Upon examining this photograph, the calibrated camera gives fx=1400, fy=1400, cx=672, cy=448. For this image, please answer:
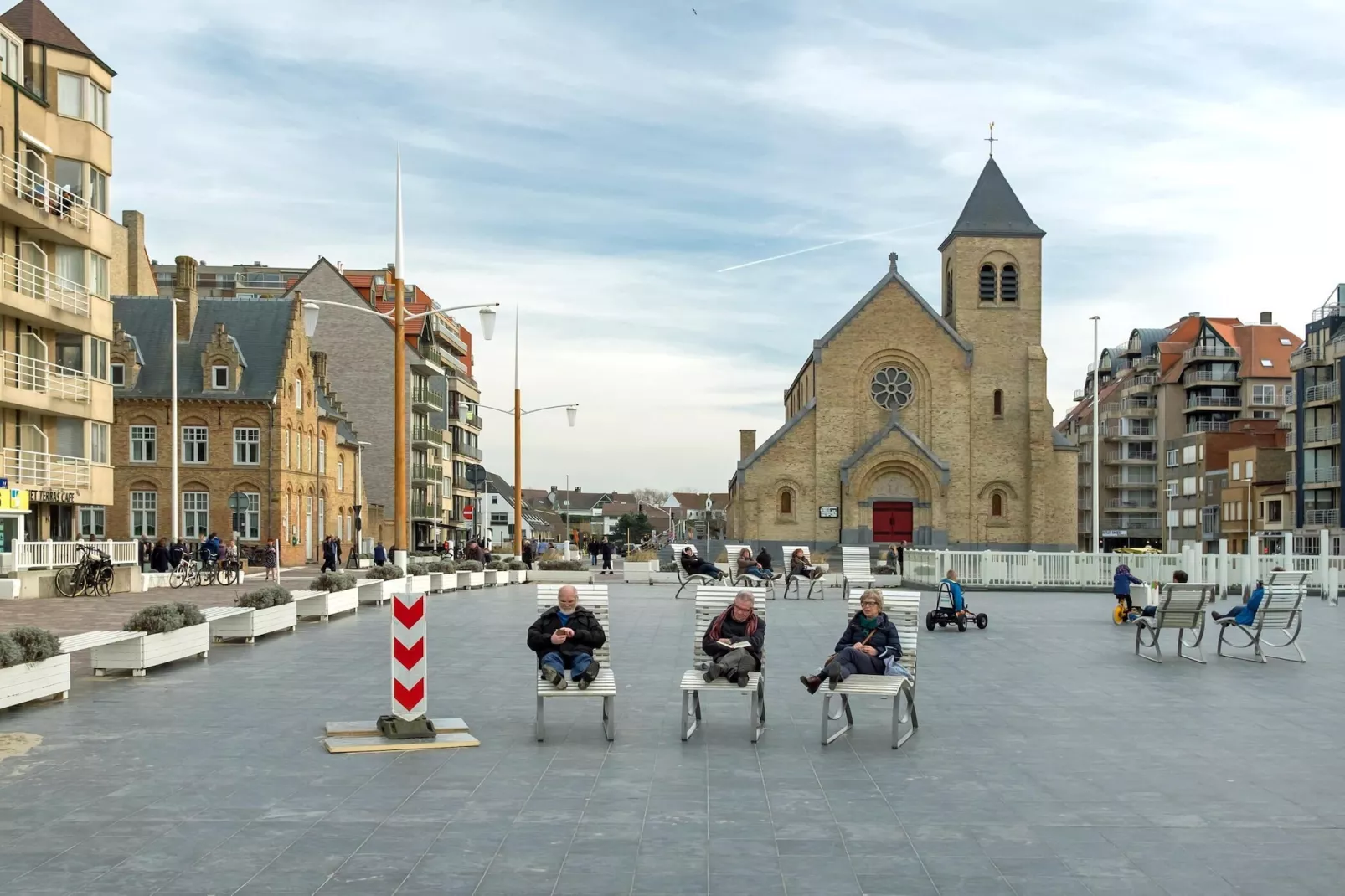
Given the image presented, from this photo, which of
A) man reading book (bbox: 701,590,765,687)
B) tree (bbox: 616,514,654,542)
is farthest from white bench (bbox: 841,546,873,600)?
tree (bbox: 616,514,654,542)

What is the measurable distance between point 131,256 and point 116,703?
57.8 meters

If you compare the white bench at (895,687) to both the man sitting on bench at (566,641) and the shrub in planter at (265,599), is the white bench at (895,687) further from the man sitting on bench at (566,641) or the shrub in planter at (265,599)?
the shrub in planter at (265,599)

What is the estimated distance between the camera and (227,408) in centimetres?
5653

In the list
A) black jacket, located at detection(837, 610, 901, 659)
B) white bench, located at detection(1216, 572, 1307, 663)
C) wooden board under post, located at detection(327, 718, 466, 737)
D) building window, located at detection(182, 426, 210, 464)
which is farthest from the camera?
building window, located at detection(182, 426, 210, 464)

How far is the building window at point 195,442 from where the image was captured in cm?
5669

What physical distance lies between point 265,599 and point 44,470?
1909 cm

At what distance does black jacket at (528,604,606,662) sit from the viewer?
11148 millimetres

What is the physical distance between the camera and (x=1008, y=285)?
215 ft

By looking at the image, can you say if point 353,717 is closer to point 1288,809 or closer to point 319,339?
point 1288,809

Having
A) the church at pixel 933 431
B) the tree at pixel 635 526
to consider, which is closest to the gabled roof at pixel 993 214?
the church at pixel 933 431

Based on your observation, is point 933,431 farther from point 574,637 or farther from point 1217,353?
point 574,637

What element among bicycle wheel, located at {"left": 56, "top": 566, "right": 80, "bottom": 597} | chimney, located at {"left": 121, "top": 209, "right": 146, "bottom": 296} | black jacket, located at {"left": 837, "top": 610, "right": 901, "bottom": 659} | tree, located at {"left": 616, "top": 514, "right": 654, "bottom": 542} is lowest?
tree, located at {"left": 616, "top": 514, "right": 654, "bottom": 542}

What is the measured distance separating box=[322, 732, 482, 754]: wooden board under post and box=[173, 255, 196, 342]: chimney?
5029cm

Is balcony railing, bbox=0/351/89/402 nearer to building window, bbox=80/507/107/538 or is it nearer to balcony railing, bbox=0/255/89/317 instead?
balcony railing, bbox=0/255/89/317
